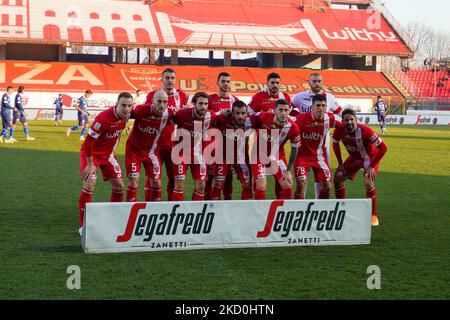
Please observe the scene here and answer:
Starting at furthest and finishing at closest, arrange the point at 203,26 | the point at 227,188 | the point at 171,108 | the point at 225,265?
1. the point at 203,26
2. the point at 227,188
3. the point at 171,108
4. the point at 225,265

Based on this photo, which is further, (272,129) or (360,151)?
(360,151)

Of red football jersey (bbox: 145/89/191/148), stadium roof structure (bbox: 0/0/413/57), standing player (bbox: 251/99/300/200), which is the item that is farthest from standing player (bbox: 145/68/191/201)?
stadium roof structure (bbox: 0/0/413/57)

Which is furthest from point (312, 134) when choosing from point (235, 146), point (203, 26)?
point (203, 26)

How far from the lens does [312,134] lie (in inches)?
385

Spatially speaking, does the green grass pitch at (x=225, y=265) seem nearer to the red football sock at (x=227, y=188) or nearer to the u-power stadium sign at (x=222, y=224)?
the u-power stadium sign at (x=222, y=224)

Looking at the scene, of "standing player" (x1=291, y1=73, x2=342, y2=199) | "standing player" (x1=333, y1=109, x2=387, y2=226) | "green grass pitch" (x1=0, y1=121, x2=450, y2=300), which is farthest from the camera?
"standing player" (x1=291, y1=73, x2=342, y2=199)

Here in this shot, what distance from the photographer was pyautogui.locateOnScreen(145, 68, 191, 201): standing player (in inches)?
382

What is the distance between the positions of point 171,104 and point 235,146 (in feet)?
4.52

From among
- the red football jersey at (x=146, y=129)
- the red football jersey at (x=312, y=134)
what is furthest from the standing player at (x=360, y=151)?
the red football jersey at (x=146, y=129)

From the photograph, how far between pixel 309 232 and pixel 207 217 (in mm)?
1242

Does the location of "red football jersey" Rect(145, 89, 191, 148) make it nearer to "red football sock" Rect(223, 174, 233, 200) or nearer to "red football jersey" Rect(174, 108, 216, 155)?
"red football jersey" Rect(174, 108, 216, 155)

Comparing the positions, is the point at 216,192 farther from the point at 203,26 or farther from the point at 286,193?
the point at 203,26

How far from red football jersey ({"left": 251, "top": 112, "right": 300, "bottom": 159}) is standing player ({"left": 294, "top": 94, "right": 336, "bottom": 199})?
36cm
